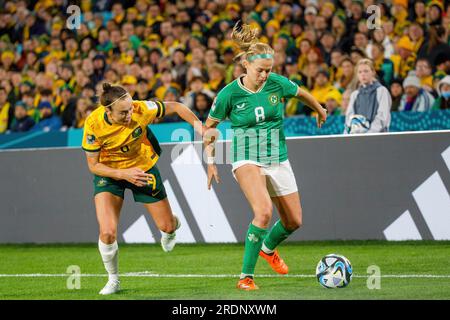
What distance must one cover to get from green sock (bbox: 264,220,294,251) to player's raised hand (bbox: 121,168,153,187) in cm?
145

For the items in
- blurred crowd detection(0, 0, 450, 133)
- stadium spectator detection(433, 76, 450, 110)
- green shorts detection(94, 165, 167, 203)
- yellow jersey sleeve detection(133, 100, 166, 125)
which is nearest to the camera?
green shorts detection(94, 165, 167, 203)

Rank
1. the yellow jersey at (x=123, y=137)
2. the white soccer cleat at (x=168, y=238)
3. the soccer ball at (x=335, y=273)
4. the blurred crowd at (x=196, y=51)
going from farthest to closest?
the blurred crowd at (x=196, y=51)
the white soccer cleat at (x=168, y=238)
the yellow jersey at (x=123, y=137)
the soccer ball at (x=335, y=273)

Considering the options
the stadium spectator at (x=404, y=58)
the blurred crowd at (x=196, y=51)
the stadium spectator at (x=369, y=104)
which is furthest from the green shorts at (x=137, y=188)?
the stadium spectator at (x=404, y=58)

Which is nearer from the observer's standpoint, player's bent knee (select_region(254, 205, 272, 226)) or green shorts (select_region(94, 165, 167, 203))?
player's bent knee (select_region(254, 205, 272, 226))

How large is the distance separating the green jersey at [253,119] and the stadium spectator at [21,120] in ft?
30.5

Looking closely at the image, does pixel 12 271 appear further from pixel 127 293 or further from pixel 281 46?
pixel 281 46

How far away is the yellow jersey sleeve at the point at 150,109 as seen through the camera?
935cm

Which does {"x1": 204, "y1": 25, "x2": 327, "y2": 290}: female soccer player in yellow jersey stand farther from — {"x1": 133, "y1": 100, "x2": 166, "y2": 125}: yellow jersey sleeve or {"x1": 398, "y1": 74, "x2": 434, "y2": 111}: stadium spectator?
{"x1": 398, "y1": 74, "x2": 434, "y2": 111}: stadium spectator

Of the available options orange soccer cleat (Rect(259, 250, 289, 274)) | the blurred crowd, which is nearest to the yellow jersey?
orange soccer cleat (Rect(259, 250, 289, 274))

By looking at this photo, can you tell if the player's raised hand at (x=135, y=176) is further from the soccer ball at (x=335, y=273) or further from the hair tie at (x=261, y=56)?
the soccer ball at (x=335, y=273)

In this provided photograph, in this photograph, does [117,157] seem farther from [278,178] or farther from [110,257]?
[278,178]

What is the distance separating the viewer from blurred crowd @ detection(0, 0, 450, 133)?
14.5 meters

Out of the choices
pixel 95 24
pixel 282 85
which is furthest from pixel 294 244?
pixel 95 24

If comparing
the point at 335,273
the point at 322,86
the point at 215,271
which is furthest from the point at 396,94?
the point at 335,273
